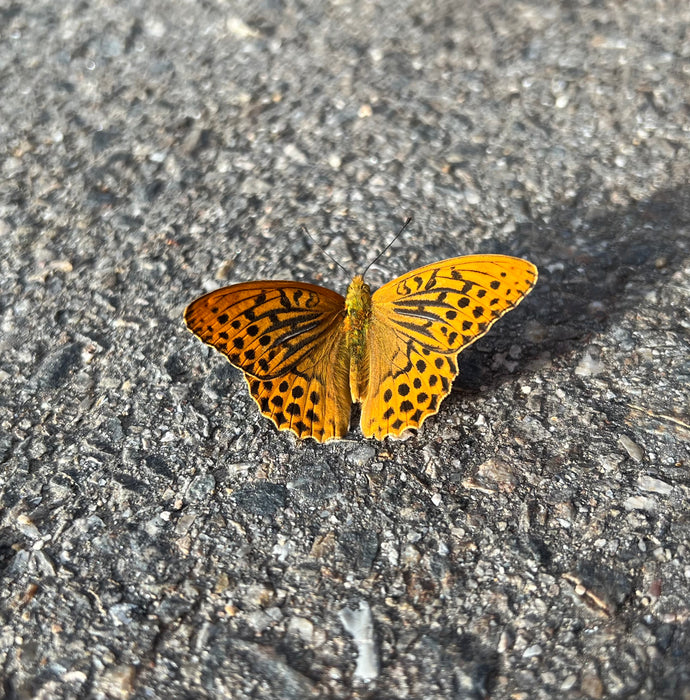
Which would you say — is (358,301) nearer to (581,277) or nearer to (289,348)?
(289,348)

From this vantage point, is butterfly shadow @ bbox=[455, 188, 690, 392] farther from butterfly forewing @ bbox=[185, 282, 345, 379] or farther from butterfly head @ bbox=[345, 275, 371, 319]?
butterfly forewing @ bbox=[185, 282, 345, 379]

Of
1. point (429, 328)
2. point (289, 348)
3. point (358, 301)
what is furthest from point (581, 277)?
point (289, 348)

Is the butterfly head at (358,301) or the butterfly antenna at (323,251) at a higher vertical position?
the butterfly head at (358,301)

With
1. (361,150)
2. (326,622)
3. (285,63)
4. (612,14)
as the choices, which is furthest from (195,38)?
(326,622)

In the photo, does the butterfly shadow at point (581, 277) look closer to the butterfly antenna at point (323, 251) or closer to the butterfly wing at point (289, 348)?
the butterfly wing at point (289, 348)

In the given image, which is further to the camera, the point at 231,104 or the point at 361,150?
the point at 231,104

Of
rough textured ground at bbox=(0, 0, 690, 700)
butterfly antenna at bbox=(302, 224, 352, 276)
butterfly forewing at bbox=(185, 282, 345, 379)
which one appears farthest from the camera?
butterfly antenna at bbox=(302, 224, 352, 276)

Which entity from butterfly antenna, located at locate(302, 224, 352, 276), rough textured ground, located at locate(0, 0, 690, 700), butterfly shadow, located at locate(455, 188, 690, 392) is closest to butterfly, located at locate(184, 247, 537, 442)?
rough textured ground, located at locate(0, 0, 690, 700)

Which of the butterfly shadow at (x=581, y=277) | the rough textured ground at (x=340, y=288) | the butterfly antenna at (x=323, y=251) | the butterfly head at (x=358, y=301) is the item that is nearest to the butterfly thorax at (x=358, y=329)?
the butterfly head at (x=358, y=301)

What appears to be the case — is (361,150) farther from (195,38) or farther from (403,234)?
(195,38)
